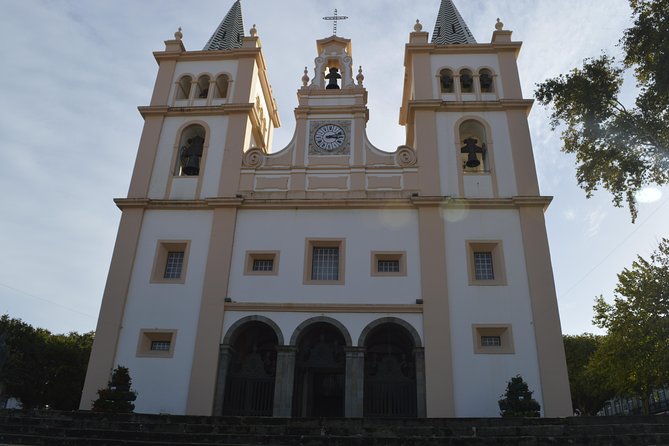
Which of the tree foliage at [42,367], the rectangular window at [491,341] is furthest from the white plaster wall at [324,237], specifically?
the tree foliage at [42,367]

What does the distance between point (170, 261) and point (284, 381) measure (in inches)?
234

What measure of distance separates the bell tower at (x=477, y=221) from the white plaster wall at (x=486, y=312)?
3 centimetres

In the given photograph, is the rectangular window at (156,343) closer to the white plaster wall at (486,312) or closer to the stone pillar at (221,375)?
the stone pillar at (221,375)

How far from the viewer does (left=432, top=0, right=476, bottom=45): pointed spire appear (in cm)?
2267

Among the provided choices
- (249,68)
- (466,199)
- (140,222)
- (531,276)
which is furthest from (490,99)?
(140,222)

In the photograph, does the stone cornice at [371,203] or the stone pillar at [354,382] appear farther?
the stone cornice at [371,203]

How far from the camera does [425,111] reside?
64.9ft

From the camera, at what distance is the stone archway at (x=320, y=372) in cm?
1662

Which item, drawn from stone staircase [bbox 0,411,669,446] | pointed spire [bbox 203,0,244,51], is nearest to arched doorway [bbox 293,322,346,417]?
stone staircase [bbox 0,411,669,446]

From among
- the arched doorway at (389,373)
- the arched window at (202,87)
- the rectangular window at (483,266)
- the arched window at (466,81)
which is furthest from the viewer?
the arched window at (202,87)

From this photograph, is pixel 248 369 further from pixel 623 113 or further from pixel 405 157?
pixel 623 113

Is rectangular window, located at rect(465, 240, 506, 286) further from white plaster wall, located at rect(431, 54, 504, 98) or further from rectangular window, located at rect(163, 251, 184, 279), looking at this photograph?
rectangular window, located at rect(163, 251, 184, 279)

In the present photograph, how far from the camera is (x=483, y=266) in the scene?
17.3 meters

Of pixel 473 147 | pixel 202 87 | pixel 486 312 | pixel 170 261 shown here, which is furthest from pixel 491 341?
pixel 202 87
